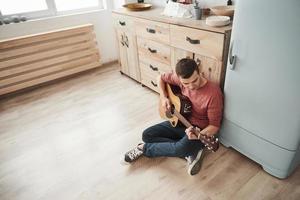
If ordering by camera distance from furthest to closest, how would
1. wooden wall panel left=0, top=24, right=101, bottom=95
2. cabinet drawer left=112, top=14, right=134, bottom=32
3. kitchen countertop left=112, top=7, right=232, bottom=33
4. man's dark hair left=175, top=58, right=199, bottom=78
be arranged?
wooden wall panel left=0, top=24, right=101, bottom=95
cabinet drawer left=112, top=14, right=134, bottom=32
kitchen countertop left=112, top=7, right=232, bottom=33
man's dark hair left=175, top=58, right=199, bottom=78

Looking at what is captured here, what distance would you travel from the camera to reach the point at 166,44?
6.77 ft

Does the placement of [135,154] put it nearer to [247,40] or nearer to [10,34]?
[247,40]

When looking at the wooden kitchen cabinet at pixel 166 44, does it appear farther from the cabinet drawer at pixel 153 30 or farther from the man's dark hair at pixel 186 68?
the man's dark hair at pixel 186 68

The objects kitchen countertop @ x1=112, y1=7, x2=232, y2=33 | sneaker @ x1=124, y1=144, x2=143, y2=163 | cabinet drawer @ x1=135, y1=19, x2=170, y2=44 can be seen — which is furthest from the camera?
cabinet drawer @ x1=135, y1=19, x2=170, y2=44

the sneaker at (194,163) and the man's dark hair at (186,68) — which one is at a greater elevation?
the man's dark hair at (186,68)

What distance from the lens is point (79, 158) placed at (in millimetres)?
1752

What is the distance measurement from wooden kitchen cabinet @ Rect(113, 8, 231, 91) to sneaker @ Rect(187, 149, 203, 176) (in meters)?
0.54

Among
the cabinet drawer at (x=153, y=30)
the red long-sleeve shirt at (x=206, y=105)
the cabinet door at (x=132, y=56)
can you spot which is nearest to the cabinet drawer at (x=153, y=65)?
the cabinet door at (x=132, y=56)

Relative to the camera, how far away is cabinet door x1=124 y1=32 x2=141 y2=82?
8.26 feet

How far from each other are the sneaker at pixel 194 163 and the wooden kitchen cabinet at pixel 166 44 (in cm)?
54

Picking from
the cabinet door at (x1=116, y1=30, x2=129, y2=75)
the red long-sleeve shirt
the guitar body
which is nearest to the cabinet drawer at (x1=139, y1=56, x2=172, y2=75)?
the cabinet door at (x1=116, y1=30, x2=129, y2=75)

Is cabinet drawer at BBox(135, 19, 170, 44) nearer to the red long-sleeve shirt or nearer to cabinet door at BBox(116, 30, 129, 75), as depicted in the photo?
cabinet door at BBox(116, 30, 129, 75)

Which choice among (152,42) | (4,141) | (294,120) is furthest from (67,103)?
(294,120)

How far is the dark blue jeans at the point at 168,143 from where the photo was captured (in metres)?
1.55
